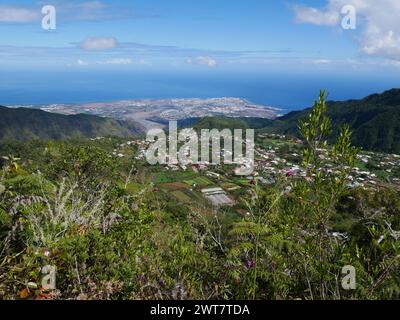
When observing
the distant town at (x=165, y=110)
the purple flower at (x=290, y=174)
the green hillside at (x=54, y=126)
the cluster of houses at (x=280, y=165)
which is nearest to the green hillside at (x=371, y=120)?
the cluster of houses at (x=280, y=165)

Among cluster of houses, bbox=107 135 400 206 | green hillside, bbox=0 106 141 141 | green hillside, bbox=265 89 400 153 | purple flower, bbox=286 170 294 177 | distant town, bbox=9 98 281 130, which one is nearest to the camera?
purple flower, bbox=286 170 294 177

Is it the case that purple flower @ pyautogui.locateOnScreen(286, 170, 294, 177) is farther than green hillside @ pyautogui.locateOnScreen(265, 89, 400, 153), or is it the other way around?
green hillside @ pyautogui.locateOnScreen(265, 89, 400, 153)

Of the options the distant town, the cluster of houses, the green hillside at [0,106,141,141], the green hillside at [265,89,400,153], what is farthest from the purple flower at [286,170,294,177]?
the green hillside at [0,106,141,141]

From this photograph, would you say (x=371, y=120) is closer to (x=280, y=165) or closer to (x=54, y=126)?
(x=280, y=165)

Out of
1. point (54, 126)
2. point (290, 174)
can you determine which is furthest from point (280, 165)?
point (54, 126)

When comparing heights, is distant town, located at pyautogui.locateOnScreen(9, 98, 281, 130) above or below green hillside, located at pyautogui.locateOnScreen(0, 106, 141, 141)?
above

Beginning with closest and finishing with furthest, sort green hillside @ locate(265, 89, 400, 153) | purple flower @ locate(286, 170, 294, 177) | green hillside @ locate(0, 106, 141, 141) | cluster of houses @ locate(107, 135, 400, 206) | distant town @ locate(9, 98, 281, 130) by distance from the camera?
purple flower @ locate(286, 170, 294, 177) < cluster of houses @ locate(107, 135, 400, 206) < green hillside @ locate(265, 89, 400, 153) < green hillside @ locate(0, 106, 141, 141) < distant town @ locate(9, 98, 281, 130)

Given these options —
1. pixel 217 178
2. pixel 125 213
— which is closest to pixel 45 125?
pixel 217 178

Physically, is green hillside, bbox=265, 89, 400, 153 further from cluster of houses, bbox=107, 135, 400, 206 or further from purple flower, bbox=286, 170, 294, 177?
purple flower, bbox=286, 170, 294, 177
